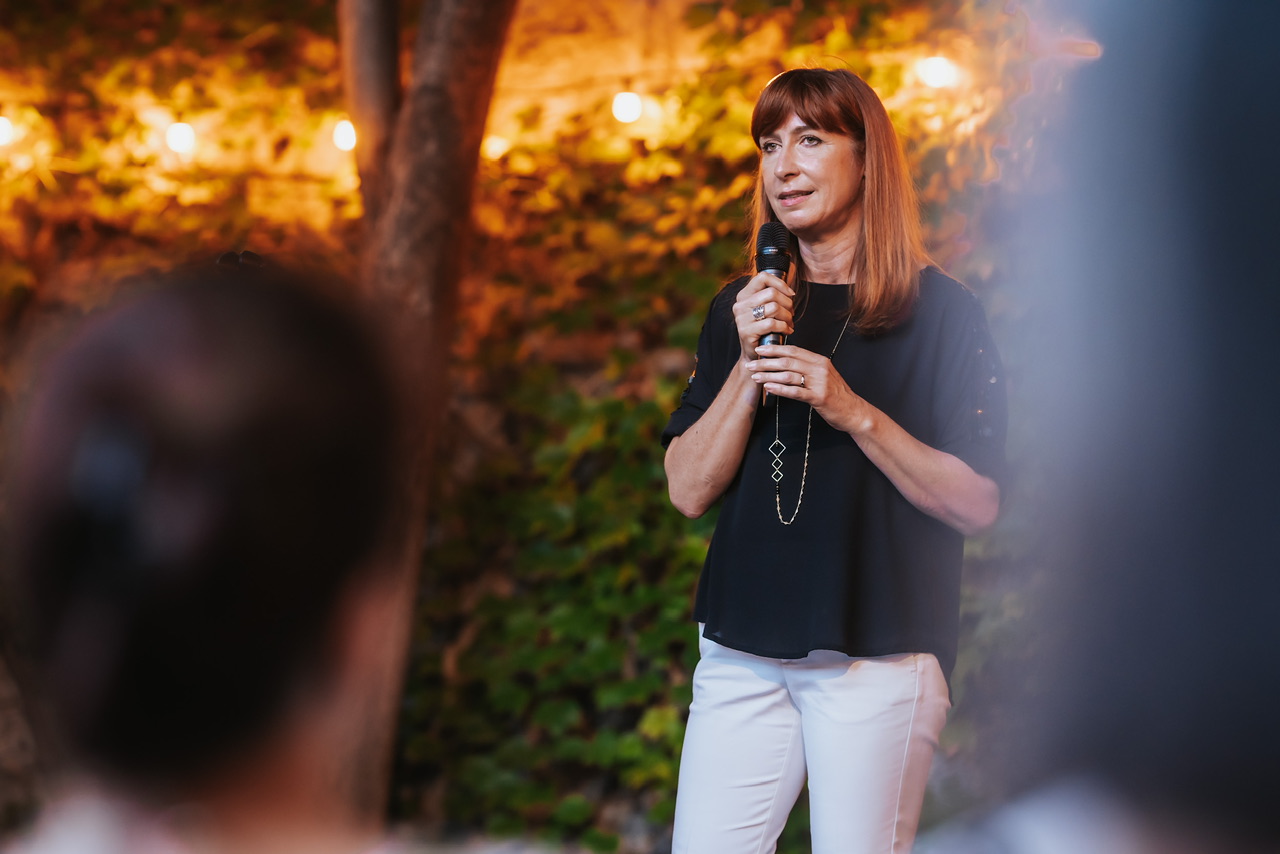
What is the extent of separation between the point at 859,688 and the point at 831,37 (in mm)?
1994

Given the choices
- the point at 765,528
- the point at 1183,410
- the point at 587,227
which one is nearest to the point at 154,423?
the point at 765,528

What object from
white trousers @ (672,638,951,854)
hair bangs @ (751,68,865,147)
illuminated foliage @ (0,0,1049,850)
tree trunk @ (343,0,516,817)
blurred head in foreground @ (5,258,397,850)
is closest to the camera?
blurred head in foreground @ (5,258,397,850)

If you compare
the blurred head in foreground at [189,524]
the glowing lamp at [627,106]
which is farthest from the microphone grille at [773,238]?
the glowing lamp at [627,106]

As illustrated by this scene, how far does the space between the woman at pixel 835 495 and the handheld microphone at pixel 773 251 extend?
3 centimetres

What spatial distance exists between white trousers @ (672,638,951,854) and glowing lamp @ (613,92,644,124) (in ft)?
6.42

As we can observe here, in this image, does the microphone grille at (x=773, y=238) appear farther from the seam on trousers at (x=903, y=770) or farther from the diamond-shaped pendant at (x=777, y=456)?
the seam on trousers at (x=903, y=770)

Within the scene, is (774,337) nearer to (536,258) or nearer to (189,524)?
(189,524)

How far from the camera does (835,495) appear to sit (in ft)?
4.10

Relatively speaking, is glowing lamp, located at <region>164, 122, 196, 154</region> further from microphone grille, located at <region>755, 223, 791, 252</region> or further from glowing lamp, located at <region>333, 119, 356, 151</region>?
microphone grille, located at <region>755, 223, 791, 252</region>

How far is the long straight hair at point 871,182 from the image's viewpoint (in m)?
1.29

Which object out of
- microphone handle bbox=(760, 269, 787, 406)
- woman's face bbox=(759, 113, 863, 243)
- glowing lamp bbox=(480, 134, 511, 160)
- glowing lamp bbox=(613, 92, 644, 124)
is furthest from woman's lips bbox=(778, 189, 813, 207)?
glowing lamp bbox=(480, 134, 511, 160)

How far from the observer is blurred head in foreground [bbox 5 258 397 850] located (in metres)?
0.38

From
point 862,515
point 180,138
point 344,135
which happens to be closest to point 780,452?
point 862,515

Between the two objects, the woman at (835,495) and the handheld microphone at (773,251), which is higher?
the handheld microphone at (773,251)
